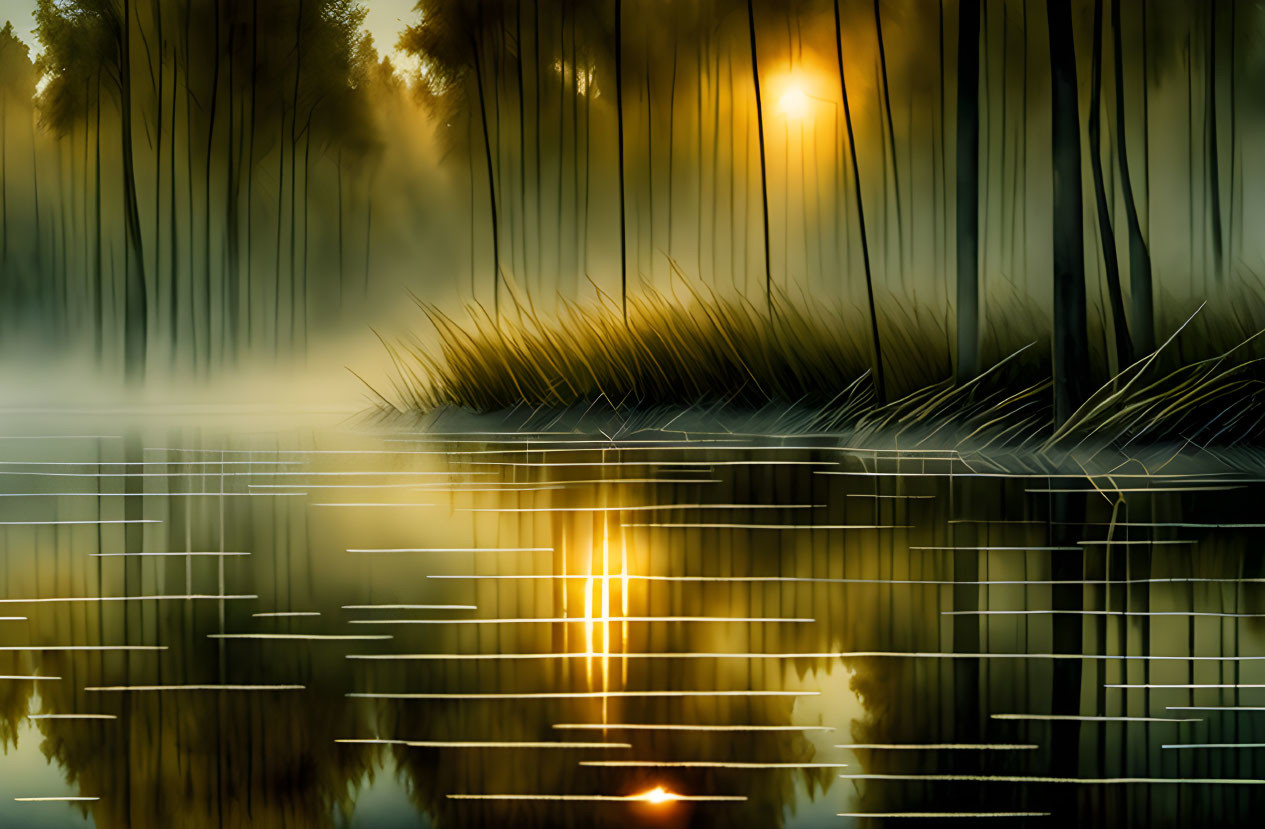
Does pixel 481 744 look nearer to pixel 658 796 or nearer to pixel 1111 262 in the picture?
pixel 658 796

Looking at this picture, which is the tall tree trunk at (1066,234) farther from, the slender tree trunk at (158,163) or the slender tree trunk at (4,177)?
the slender tree trunk at (4,177)

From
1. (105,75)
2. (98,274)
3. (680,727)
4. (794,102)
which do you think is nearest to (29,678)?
(680,727)

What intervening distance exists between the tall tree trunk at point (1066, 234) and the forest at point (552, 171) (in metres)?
1.39

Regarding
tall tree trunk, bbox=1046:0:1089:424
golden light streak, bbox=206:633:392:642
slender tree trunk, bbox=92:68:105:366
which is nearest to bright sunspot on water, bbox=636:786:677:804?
golden light streak, bbox=206:633:392:642

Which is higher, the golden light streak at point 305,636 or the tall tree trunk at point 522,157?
the tall tree trunk at point 522,157

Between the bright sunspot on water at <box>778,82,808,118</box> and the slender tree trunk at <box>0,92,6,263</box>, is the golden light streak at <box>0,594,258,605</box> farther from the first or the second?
the slender tree trunk at <box>0,92,6,263</box>

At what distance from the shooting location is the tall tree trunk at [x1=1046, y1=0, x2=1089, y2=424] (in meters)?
3.29

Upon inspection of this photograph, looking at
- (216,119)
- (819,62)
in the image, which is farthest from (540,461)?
(216,119)

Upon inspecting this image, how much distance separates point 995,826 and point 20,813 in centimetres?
65

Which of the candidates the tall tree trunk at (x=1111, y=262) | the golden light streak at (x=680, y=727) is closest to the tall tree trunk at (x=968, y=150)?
the tall tree trunk at (x=1111, y=262)

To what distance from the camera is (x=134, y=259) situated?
8.91 metres

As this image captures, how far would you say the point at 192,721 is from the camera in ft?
2.96

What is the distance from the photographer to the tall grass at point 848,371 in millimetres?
3117

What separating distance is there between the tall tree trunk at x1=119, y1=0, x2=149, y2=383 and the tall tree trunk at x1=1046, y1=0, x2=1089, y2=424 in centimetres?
740
